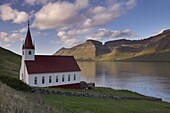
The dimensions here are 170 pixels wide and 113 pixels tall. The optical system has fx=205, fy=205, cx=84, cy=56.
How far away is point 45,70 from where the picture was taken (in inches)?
1927

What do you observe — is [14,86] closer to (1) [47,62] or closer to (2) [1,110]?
(2) [1,110]

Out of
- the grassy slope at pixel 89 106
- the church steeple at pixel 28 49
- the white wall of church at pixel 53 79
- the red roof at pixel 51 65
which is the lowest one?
the grassy slope at pixel 89 106

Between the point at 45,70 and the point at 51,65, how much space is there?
8.99 ft

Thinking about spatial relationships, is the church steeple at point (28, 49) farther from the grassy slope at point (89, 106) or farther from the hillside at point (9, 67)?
the grassy slope at point (89, 106)

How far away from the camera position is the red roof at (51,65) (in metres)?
47.6

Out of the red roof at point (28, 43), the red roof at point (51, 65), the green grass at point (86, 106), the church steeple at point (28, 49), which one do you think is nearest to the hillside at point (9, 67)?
the church steeple at point (28, 49)

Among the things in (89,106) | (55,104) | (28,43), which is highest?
(28,43)

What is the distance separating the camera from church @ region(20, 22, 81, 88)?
154 ft

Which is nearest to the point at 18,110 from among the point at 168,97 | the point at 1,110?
the point at 1,110

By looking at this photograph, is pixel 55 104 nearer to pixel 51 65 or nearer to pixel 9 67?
pixel 51 65

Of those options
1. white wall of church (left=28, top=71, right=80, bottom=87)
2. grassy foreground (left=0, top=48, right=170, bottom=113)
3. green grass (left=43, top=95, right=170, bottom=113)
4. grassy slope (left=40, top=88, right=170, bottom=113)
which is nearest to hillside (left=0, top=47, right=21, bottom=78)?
white wall of church (left=28, top=71, right=80, bottom=87)

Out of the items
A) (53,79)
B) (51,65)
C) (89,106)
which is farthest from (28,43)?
(89,106)

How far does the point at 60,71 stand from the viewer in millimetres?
51688

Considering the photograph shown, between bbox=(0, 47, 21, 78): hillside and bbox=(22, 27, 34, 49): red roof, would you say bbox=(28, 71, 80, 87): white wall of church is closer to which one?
bbox=(22, 27, 34, 49): red roof
